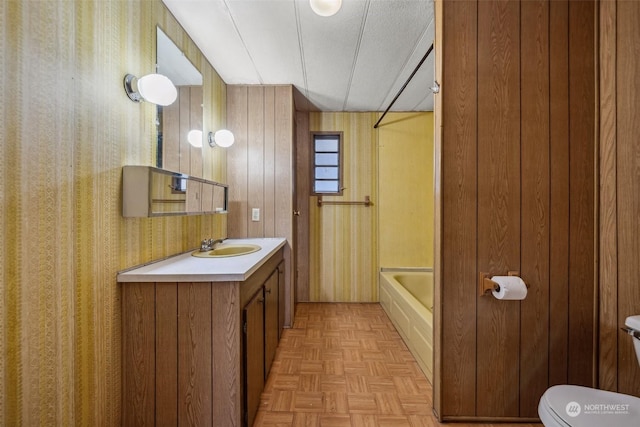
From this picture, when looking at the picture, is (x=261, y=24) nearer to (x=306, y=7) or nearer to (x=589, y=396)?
(x=306, y=7)

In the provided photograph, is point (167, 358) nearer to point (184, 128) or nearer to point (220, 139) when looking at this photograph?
point (184, 128)

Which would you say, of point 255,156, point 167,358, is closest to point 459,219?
point 167,358

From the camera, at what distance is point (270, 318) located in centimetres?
174

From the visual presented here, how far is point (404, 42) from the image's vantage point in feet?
6.16

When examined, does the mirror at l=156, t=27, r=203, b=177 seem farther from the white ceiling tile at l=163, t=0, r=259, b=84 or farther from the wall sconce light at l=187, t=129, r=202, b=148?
the white ceiling tile at l=163, t=0, r=259, b=84

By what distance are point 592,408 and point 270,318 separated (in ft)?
5.09

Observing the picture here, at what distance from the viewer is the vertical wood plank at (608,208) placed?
124 centimetres

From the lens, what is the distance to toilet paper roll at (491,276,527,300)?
1.21m

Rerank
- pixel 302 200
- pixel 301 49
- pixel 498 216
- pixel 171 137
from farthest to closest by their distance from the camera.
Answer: pixel 302 200
pixel 301 49
pixel 171 137
pixel 498 216

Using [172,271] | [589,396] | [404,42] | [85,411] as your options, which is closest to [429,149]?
[404,42]

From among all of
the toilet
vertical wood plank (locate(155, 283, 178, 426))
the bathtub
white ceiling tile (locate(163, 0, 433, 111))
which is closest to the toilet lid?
the toilet

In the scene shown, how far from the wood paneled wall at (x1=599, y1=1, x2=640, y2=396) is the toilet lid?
372 mm

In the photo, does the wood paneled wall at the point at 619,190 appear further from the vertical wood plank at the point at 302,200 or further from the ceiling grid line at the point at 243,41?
the vertical wood plank at the point at 302,200

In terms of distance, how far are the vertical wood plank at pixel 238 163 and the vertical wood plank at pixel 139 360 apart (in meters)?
1.35
